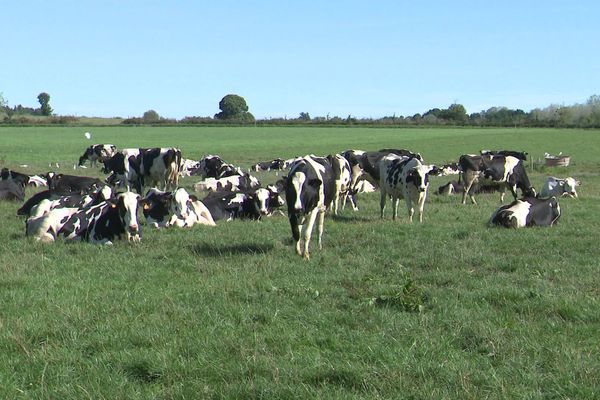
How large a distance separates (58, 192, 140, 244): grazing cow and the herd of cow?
0.06 ft

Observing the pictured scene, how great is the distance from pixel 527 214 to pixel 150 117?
378 ft

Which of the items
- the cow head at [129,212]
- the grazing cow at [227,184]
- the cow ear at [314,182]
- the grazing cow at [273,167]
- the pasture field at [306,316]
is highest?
the cow ear at [314,182]

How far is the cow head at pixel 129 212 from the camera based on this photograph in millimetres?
13297

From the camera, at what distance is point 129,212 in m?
13.5

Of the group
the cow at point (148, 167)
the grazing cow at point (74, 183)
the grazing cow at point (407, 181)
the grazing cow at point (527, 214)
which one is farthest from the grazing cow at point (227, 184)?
the grazing cow at point (527, 214)

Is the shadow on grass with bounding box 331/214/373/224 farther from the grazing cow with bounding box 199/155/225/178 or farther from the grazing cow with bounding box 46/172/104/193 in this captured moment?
the grazing cow with bounding box 199/155/225/178

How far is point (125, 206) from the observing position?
13641 mm

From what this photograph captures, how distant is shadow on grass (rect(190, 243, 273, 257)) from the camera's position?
1210 centimetres

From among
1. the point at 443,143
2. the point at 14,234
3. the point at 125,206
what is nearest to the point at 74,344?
the point at 125,206

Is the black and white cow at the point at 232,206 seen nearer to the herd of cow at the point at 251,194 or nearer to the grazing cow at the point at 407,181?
the herd of cow at the point at 251,194

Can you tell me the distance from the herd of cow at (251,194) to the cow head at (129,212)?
2 centimetres

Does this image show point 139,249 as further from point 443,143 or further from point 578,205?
point 443,143

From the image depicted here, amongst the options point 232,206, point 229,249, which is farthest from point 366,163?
point 229,249

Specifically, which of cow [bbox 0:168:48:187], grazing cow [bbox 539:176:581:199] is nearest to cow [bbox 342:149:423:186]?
grazing cow [bbox 539:176:581:199]
